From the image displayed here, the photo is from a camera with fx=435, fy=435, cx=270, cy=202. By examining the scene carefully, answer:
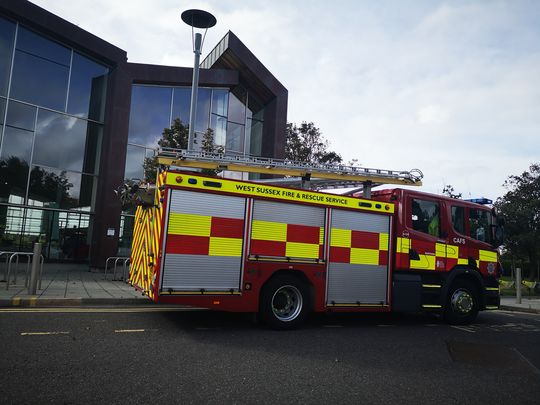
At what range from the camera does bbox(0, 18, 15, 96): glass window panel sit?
15305 millimetres

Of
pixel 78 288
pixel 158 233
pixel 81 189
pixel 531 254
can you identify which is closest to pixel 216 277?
pixel 158 233

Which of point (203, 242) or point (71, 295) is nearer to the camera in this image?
point (203, 242)

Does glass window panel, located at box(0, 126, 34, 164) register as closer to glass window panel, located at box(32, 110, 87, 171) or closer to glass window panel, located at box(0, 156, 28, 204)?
glass window panel, located at box(0, 156, 28, 204)

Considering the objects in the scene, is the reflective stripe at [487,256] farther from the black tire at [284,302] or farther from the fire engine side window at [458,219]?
the black tire at [284,302]

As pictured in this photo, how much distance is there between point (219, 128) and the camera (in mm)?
21047

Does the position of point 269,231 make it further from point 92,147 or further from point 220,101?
A: point 220,101

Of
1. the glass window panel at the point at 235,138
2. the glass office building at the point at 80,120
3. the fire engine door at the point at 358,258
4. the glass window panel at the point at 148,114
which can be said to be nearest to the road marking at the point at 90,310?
the fire engine door at the point at 358,258

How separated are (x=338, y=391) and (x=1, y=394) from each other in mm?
3036

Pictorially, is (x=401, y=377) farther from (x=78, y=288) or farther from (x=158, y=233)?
(x=78, y=288)

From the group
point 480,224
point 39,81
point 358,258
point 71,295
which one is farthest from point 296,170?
point 39,81

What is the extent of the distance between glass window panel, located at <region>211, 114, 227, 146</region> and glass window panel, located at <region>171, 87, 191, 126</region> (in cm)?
134

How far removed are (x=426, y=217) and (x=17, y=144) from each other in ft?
46.8

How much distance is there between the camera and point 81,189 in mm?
17328

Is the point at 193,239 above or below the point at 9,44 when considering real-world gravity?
below
